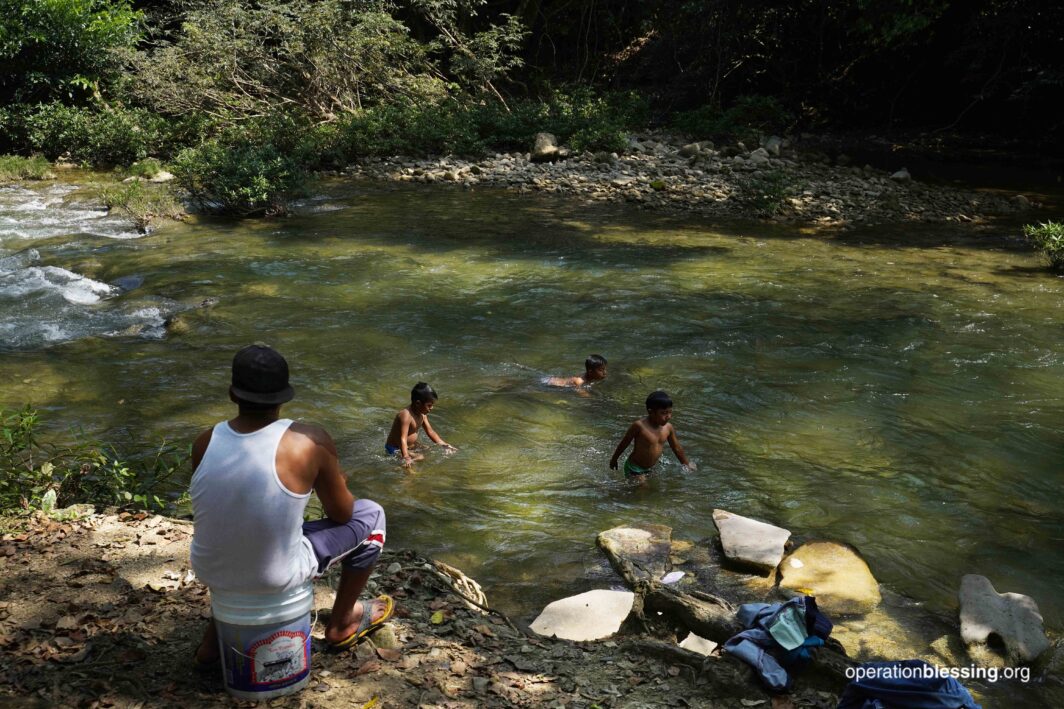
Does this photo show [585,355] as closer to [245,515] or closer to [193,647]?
[193,647]

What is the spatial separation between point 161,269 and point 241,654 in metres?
10.3

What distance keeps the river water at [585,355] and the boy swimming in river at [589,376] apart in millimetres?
176

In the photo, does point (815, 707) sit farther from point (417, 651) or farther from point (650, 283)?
point (650, 283)

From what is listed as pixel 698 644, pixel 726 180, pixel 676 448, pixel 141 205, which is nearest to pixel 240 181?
pixel 141 205

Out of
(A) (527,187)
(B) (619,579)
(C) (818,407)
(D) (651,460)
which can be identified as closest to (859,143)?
(A) (527,187)

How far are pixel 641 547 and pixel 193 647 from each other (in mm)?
2748

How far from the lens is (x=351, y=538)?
11.4ft

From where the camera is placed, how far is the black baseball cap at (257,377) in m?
3.05

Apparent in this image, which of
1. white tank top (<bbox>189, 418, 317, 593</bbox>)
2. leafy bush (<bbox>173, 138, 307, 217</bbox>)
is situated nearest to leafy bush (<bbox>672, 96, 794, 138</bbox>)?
leafy bush (<bbox>173, 138, 307, 217</bbox>)

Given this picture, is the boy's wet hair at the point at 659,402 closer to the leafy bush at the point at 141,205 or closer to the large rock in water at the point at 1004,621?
the large rock in water at the point at 1004,621

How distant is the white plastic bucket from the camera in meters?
3.16

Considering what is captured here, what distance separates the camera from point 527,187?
18719 mm

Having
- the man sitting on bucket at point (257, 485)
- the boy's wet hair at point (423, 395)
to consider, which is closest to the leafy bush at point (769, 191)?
the boy's wet hair at point (423, 395)

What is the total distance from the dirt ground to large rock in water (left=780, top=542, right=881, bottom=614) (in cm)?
133
